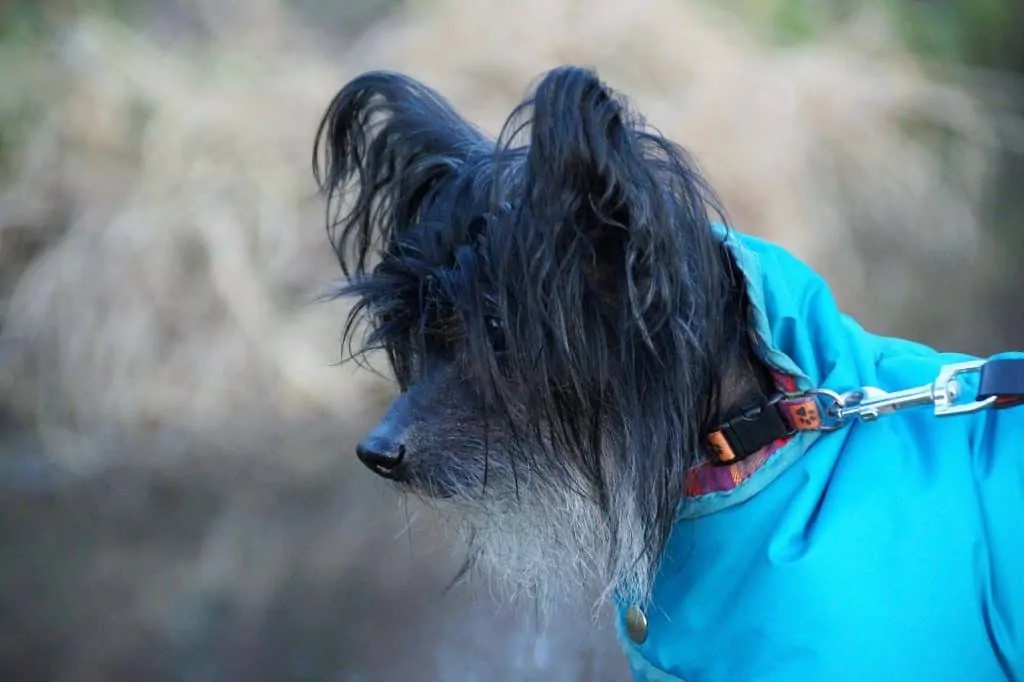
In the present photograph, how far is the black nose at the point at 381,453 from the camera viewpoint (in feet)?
3.76

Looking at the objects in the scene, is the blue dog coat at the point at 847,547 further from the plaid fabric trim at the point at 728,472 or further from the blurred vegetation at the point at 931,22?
the blurred vegetation at the point at 931,22

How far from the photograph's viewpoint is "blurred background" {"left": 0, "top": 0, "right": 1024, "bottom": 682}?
1994 millimetres

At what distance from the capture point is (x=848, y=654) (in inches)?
37.4

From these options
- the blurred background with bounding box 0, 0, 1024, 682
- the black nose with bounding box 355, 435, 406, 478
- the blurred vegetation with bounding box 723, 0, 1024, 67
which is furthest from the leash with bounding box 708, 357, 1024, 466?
the blurred vegetation with bounding box 723, 0, 1024, 67

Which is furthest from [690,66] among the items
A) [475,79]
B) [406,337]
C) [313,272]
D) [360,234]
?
[406,337]

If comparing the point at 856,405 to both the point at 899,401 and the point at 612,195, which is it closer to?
the point at 899,401

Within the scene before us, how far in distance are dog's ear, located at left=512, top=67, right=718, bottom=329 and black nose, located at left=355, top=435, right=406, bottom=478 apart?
0.32 meters

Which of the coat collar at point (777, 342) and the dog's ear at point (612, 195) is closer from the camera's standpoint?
the dog's ear at point (612, 195)

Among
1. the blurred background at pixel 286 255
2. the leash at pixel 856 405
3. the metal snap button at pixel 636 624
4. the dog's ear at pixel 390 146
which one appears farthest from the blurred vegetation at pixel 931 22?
the metal snap button at pixel 636 624

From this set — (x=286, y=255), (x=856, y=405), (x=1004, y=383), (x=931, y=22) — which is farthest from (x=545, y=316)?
(x=931, y=22)

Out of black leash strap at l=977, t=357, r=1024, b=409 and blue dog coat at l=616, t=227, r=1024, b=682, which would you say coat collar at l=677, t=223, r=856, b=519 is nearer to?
blue dog coat at l=616, t=227, r=1024, b=682

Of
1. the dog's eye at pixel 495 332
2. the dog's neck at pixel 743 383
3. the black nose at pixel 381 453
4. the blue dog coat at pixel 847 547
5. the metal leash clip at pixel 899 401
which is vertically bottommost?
the blue dog coat at pixel 847 547

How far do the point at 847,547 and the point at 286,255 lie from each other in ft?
6.77

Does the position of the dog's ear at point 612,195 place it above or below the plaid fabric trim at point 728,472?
above
